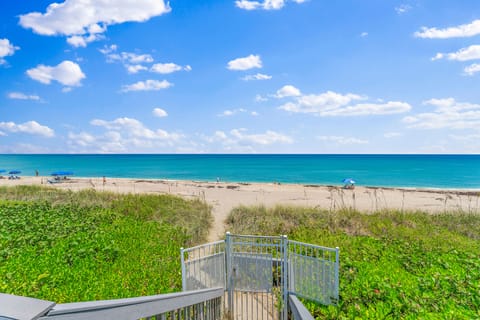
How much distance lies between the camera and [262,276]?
593cm

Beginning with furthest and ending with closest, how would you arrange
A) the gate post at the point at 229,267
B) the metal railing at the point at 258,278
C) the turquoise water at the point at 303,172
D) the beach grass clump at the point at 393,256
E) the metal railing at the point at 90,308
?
1. the turquoise water at the point at 303,172
2. the gate post at the point at 229,267
3. the metal railing at the point at 258,278
4. the beach grass clump at the point at 393,256
5. the metal railing at the point at 90,308

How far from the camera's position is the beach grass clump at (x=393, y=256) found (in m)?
4.82

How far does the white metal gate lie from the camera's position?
5441 millimetres

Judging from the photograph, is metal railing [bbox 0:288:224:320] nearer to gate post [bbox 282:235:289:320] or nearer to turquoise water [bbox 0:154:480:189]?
gate post [bbox 282:235:289:320]

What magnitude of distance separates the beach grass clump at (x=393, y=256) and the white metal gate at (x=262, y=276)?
42 centimetres

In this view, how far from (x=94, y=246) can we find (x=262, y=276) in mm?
4698

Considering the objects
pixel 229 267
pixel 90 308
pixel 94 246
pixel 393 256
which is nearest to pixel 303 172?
pixel 393 256

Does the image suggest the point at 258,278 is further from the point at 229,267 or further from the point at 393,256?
the point at 393,256

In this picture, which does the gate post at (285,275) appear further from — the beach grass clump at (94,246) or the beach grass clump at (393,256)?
the beach grass clump at (94,246)

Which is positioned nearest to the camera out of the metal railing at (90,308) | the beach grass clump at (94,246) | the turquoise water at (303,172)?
the metal railing at (90,308)

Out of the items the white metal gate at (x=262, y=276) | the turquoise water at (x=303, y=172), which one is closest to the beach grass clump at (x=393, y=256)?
the white metal gate at (x=262, y=276)

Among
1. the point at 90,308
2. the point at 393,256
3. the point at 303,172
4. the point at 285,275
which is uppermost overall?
the point at 90,308

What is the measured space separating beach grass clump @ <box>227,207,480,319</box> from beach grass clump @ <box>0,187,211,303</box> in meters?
2.84

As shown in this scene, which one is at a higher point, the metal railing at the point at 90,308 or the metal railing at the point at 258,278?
the metal railing at the point at 90,308
